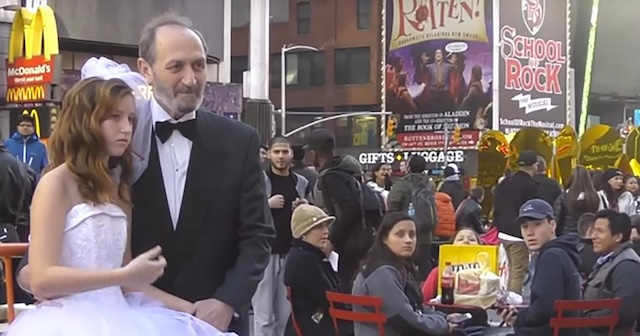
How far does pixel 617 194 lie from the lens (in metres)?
13.5

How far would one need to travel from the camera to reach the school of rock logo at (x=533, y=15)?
60.2 metres

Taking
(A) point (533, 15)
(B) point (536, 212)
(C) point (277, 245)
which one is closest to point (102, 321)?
(B) point (536, 212)

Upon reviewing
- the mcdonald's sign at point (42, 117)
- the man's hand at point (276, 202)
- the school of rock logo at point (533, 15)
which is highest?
the school of rock logo at point (533, 15)

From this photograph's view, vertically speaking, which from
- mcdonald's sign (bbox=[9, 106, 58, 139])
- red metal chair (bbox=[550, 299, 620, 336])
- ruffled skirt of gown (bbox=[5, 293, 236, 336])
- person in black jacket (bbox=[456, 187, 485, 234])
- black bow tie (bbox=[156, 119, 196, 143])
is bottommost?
red metal chair (bbox=[550, 299, 620, 336])

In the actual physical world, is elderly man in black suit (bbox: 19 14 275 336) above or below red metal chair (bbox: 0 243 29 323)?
above

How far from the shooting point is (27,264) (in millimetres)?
3229

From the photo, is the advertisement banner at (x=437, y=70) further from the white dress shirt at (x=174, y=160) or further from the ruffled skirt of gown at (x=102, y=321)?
the ruffled skirt of gown at (x=102, y=321)

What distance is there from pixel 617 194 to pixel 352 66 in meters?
50.8

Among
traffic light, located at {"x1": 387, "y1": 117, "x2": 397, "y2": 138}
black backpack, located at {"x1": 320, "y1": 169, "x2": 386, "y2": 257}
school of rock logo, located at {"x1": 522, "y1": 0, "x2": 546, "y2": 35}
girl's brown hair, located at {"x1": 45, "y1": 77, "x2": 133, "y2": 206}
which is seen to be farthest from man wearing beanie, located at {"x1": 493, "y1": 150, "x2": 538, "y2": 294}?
school of rock logo, located at {"x1": 522, "y1": 0, "x2": 546, "y2": 35}

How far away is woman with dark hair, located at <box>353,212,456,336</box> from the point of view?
6523 millimetres

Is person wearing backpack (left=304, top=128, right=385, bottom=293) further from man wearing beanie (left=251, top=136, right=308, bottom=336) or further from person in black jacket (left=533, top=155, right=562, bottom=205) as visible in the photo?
person in black jacket (left=533, top=155, right=562, bottom=205)

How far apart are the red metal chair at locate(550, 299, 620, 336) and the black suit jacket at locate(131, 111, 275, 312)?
3.52 meters

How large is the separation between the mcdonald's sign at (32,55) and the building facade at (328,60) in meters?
40.4

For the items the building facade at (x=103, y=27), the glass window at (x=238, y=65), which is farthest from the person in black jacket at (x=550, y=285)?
the glass window at (x=238, y=65)
